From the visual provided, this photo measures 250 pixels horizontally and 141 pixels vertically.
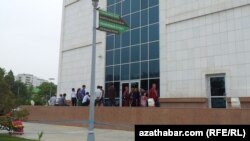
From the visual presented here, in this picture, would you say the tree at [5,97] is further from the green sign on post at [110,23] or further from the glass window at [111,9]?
the glass window at [111,9]

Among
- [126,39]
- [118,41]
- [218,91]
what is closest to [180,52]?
[218,91]

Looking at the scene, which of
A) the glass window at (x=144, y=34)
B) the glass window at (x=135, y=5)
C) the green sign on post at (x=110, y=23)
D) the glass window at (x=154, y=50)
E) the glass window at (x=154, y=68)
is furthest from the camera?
the glass window at (x=135, y=5)

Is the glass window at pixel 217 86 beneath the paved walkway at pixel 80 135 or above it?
above

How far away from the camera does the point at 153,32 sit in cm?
2448

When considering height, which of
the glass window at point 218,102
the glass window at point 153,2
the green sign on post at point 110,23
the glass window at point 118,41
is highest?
the glass window at point 153,2

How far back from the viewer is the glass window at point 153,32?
24223 mm

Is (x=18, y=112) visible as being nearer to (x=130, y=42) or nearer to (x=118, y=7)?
A: (x=130, y=42)

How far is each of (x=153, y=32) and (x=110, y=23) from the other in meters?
10.8

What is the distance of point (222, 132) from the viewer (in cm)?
832

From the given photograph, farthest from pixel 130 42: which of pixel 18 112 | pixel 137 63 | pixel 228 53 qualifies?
pixel 18 112

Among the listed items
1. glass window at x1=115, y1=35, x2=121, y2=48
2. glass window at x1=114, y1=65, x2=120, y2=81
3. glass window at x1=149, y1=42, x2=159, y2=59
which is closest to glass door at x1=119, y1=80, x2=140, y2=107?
glass window at x1=114, y1=65, x2=120, y2=81

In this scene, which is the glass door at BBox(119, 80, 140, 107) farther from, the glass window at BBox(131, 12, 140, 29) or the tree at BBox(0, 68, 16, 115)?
the tree at BBox(0, 68, 16, 115)

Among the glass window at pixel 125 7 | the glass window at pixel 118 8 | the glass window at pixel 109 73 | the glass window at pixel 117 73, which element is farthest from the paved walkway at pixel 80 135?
the glass window at pixel 118 8

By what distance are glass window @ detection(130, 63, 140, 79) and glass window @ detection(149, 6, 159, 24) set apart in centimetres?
322
